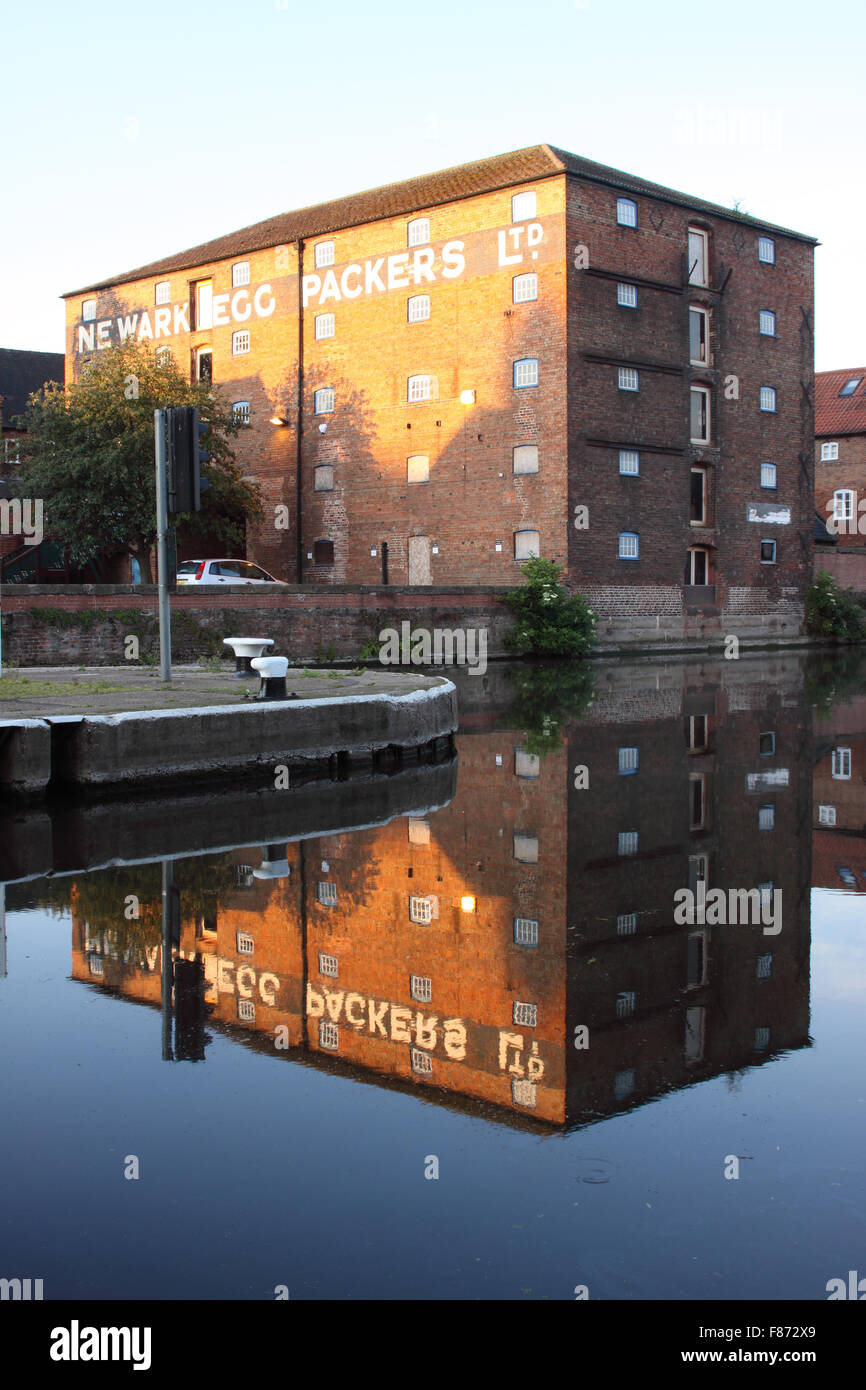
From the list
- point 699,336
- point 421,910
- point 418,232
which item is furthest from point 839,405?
point 421,910

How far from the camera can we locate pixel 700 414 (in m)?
42.0

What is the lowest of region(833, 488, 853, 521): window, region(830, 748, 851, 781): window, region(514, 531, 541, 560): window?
region(830, 748, 851, 781): window

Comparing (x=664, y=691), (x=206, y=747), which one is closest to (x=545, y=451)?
(x=664, y=691)

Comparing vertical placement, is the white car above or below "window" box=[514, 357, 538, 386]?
below

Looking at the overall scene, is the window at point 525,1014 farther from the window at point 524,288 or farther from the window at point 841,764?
the window at point 524,288

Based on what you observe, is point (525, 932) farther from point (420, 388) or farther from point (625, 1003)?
point (420, 388)

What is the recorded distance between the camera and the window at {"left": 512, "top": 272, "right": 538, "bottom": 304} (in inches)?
1478

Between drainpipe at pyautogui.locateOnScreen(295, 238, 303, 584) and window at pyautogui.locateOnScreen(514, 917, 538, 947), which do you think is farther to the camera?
drainpipe at pyautogui.locateOnScreen(295, 238, 303, 584)

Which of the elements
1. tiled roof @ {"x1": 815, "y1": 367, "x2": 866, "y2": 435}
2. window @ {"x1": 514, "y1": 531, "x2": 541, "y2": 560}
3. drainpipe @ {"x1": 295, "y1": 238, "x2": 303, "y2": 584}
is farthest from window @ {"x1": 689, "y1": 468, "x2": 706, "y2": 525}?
tiled roof @ {"x1": 815, "y1": 367, "x2": 866, "y2": 435}

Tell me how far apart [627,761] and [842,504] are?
58.6m

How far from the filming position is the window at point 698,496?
41.8m

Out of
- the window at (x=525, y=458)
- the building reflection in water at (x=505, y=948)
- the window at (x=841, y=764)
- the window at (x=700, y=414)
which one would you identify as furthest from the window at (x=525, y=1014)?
the window at (x=700, y=414)

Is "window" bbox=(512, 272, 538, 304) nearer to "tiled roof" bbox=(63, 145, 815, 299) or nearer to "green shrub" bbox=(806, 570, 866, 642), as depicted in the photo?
"tiled roof" bbox=(63, 145, 815, 299)

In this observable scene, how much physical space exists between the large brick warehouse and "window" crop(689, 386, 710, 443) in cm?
9
